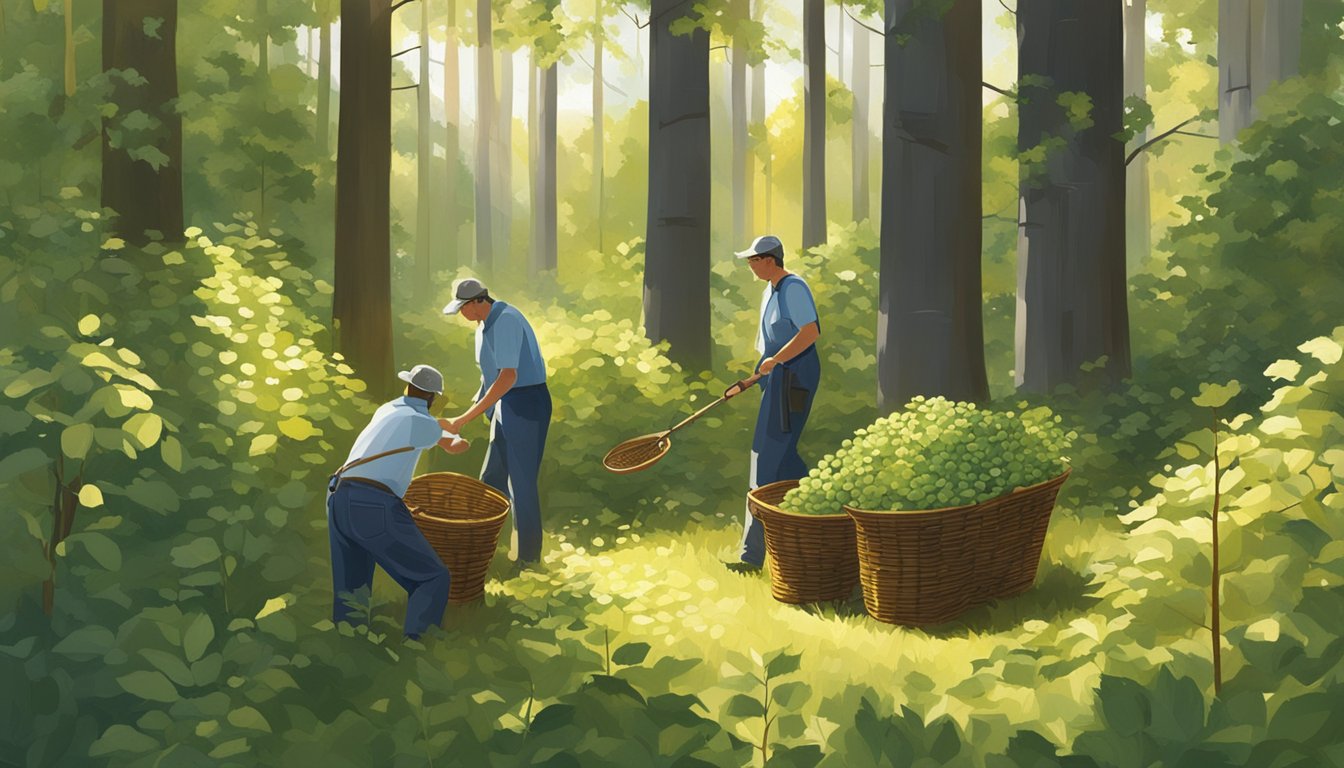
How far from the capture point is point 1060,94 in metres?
10.2

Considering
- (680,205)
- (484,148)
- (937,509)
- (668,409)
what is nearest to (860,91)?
(484,148)

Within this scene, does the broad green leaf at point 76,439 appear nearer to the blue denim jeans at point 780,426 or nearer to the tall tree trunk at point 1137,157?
the blue denim jeans at point 780,426

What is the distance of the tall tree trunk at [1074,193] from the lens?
33.4 feet

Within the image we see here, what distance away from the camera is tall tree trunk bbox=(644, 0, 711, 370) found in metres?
12.8

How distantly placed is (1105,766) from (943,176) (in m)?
6.31

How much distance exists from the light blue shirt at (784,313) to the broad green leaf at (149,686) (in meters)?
4.26

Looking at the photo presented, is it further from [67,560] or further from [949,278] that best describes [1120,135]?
[67,560]

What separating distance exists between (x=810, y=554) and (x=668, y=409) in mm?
4633

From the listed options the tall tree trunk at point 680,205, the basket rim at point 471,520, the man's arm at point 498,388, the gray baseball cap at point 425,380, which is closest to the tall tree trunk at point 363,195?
the man's arm at point 498,388

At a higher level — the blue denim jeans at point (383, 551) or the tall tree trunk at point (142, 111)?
the tall tree trunk at point (142, 111)

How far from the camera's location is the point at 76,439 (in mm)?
4574

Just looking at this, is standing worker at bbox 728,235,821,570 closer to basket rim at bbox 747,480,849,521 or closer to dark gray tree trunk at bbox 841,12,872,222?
basket rim at bbox 747,480,849,521

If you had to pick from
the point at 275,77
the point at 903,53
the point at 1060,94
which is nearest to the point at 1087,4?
the point at 1060,94

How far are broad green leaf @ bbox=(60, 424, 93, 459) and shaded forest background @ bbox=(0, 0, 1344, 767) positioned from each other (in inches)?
0.5
